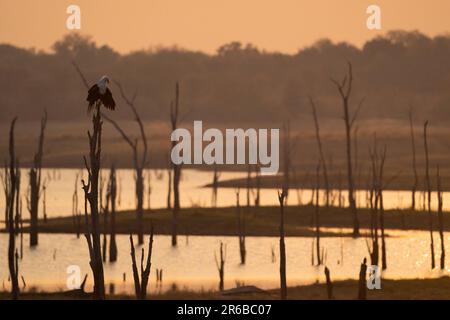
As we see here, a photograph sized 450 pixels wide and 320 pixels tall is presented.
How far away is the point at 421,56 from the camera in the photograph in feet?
528

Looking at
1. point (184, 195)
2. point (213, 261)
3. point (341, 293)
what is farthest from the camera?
point (184, 195)

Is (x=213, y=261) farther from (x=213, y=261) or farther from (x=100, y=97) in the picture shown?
(x=100, y=97)

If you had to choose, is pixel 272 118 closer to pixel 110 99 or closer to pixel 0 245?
pixel 0 245

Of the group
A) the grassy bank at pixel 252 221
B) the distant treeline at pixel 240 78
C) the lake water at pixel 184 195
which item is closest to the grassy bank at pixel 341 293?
the grassy bank at pixel 252 221

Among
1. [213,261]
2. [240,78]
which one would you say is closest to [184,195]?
[213,261]

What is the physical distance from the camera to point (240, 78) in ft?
539

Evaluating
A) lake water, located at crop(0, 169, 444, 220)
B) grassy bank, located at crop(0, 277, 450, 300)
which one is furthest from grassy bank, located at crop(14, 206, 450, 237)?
grassy bank, located at crop(0, 277, 450, 300)

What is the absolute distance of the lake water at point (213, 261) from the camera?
3569 centimetres

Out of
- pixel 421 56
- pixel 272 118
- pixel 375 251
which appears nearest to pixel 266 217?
pixel 375 251

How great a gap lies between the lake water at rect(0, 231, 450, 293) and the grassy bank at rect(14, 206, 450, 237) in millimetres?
1699

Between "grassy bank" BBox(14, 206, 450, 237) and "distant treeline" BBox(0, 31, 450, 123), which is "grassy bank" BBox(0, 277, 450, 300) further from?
"distant treeline" BBox(0, 31, 450, 123)

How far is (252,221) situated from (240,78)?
112348 mm

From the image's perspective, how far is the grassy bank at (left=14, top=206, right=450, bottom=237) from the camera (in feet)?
166
